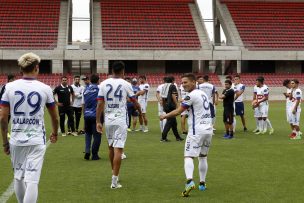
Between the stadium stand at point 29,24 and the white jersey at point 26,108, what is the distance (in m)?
39.0

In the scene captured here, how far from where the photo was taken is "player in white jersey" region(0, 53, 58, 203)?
19.4ft

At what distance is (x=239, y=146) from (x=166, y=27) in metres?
35.3

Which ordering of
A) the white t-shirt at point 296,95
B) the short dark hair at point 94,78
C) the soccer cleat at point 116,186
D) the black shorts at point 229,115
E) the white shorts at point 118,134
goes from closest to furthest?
the soccer cleat at point 116,186, the white shorts at point 118,134, the short dark hair at point 94,78, the white t-shirt at point 296,95, the black shorts at point 229,115

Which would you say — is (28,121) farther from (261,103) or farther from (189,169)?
(261,103)

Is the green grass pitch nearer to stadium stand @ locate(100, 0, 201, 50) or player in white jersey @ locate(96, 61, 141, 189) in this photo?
player in white jersey @ locate(96, 61, 141, 189)

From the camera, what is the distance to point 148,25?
48.8 meters

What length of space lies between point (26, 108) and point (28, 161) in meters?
0.58

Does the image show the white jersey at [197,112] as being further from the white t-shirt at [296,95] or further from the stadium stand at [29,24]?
the stadium stand at [29,24]

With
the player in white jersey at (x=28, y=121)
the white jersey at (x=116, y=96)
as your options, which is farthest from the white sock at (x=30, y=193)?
the white jersey at (x=116, y=96)

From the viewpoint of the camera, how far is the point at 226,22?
161 feet

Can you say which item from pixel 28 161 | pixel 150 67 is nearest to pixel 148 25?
pixel 150 67

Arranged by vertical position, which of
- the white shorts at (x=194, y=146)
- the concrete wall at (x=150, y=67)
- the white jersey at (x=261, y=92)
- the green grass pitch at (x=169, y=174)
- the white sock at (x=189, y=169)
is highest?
the concrete wall at (x=150, y=67)

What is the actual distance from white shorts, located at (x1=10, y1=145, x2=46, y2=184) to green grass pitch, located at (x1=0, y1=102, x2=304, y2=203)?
1709mm

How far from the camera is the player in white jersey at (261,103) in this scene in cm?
1753
